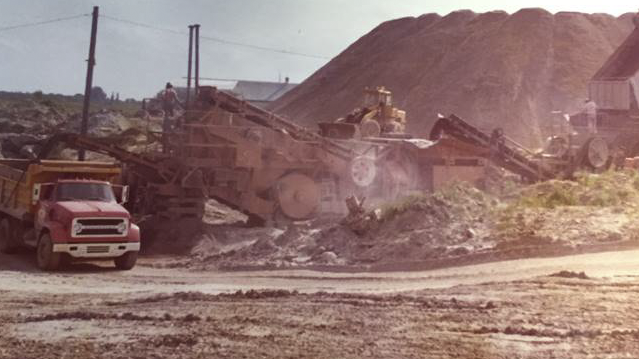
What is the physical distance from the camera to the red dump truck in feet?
61.7

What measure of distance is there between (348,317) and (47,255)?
33.9 feet

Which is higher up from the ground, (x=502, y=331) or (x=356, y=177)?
(x=356, y=177)

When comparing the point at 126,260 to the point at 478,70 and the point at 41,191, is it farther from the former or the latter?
the point at 478,70

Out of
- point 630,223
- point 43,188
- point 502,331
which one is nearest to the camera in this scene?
point 502,331

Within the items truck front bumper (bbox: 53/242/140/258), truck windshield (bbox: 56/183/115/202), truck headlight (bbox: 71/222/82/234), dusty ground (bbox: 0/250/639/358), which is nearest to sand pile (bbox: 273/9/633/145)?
truck windshield (bbox: 56/183/115/202)

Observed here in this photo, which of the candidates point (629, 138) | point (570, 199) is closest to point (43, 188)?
point (570, 199)

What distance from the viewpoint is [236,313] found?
11414 mm

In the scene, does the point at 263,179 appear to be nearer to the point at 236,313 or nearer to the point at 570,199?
the point at 570,199

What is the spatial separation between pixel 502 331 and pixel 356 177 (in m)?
18.6

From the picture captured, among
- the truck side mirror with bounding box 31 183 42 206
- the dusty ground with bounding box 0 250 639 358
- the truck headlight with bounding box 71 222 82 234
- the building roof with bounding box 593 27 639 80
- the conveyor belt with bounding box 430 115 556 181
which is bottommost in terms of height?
the dusty ground with bounding box 0 250 639 358

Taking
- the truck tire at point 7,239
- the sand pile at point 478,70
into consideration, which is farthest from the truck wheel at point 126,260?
the sand pile at point 478,70

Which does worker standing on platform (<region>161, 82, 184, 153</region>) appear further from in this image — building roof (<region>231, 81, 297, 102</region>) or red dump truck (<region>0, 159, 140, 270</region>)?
building roof (<region>231, 81, 297, 102</region>)

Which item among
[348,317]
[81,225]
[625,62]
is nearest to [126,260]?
[81,225]

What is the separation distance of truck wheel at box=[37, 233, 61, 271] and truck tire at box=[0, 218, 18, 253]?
2.80m
